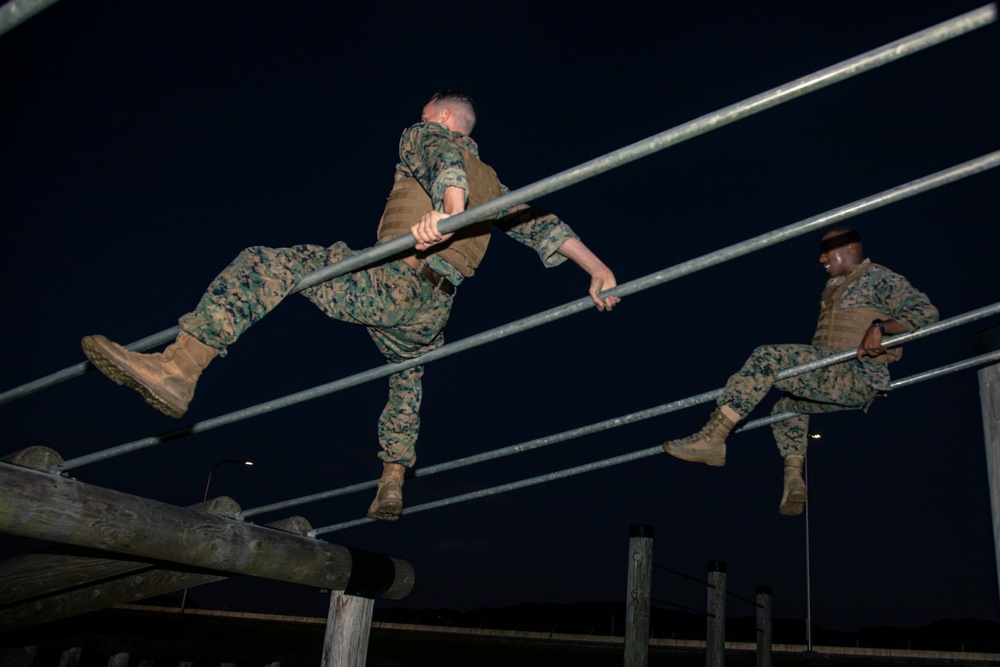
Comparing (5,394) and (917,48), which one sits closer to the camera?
(917,48)

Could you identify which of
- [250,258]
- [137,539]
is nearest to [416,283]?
[250,258]

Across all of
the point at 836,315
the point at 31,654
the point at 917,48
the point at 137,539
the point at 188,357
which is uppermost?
the point at 836,315

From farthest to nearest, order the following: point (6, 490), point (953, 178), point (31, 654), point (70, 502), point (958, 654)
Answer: point (958, 654) < point (31, 654) < point (70, 502) < point (6, 490) < point (953, 178)

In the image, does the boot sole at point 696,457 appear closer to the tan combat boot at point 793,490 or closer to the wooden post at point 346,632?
the tan combat boot at point 793,490

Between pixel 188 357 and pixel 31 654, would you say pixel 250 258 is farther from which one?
pixel 31 654

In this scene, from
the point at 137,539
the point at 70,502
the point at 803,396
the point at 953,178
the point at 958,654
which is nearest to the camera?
the point at 953,178

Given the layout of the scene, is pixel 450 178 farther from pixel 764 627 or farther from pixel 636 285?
pixel 764 627

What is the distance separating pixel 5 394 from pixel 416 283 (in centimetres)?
217

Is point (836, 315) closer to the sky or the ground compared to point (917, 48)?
closer to the sky

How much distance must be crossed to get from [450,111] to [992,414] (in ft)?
10.0

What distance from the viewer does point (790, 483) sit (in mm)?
4863

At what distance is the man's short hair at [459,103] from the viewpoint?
142 inches

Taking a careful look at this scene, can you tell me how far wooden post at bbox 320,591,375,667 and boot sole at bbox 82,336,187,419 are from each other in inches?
90.8

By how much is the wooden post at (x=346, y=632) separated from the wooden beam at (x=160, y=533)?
12 cm
